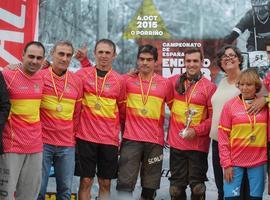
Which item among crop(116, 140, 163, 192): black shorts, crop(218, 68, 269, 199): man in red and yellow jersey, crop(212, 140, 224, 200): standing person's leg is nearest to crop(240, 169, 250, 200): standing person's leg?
crop(218, 68, 269, 199): man in red and yellow jersey

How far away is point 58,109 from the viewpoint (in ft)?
12.9

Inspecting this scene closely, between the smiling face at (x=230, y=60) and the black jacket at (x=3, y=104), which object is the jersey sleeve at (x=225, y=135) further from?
the black jacket at (x=3, y=104)

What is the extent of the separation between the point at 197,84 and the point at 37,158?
5.59 feet

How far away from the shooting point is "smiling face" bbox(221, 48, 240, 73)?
403 cm

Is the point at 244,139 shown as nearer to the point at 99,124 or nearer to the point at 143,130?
the point at 143,130

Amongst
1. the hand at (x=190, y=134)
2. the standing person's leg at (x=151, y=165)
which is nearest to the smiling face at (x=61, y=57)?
the standing person's leg at (x=151, y=165)

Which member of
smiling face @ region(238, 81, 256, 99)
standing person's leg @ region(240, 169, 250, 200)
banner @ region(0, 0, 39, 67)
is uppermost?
banner @ region(0, 0, 39, 67)

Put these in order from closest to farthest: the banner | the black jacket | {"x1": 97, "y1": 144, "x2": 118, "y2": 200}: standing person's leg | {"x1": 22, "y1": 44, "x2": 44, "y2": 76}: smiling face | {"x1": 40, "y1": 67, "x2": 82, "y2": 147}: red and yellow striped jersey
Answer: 1. the black jacket
2. {"x1": 22, "y1": 44, "x2": 44, "y2": 76}: smiling face
3. {"x1": 40, "y1": 67, "x2": 82, "y2": 147}: red and yellow striped jersey
4. {"x1": 97, "y1": 144, "x2": 118, "y2": 200}: standing person's leg
5. the banner

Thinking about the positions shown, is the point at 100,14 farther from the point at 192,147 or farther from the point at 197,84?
the point at 192,147

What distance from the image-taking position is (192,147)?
13.6 ft

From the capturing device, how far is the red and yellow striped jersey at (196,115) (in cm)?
416

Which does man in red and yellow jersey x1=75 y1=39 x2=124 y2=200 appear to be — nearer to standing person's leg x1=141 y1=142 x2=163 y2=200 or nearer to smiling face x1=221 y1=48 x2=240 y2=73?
standing person's leg x1=141 y1=142 x2=163 y2=200

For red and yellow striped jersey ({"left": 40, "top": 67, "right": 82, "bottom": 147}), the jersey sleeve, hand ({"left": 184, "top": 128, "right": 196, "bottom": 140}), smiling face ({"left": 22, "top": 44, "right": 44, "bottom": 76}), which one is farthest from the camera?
hand ({"left": 184, "top": 128, "right": 196, "bottom": 140})

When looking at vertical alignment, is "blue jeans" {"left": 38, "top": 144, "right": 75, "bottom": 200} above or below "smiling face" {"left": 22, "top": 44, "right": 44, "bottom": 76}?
below
